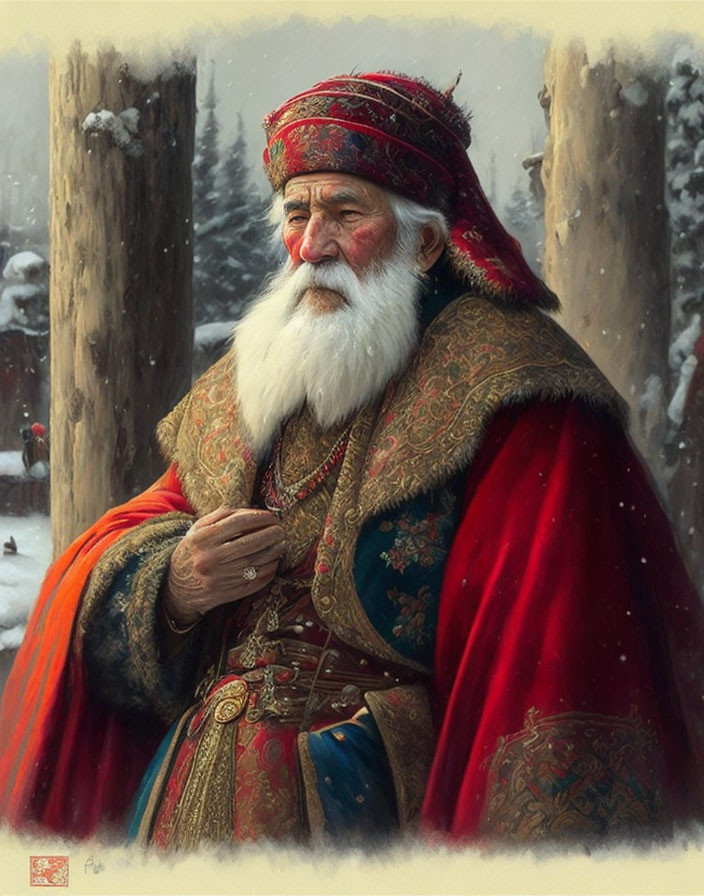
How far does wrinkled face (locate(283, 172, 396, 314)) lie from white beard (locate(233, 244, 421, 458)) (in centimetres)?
2

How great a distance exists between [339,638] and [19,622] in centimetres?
78

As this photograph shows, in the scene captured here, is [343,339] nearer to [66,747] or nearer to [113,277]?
[113,277]

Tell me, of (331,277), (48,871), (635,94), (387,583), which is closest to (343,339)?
(331,277)

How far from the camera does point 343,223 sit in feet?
9.43

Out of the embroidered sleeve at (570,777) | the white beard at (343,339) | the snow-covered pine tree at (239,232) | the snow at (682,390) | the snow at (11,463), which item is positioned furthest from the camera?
the snow at (11,463)

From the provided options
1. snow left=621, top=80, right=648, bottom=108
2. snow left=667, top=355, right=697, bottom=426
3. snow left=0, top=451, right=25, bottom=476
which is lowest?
snow left=0, top=451, right=25, bottom=476

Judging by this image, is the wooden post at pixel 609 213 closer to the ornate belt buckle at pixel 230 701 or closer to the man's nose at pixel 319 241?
the man's nose at pixel 319 241

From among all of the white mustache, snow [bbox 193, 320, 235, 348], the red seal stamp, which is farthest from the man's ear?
the red seal stamp

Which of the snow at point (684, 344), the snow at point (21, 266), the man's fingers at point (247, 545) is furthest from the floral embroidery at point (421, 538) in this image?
the snow at point (21, 266)

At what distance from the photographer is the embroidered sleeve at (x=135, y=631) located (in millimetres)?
2920

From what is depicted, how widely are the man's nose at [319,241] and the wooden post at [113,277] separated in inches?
19.8

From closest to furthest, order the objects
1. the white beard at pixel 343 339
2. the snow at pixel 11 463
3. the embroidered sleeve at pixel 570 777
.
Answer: the embroidered sleeve at pixel 570 777 < the white beard at pixel 343 339 < the snow at pixel 11 463

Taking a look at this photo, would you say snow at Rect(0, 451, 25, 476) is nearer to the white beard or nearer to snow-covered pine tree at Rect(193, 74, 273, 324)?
snow-covered pine tree at Rect(193, 74, 273, 324)

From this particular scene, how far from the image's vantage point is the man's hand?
2.85m
